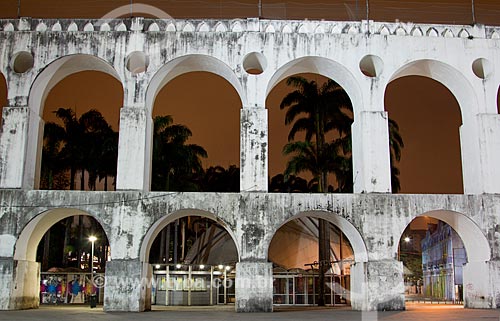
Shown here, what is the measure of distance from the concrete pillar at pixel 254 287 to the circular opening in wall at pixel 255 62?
29.0 ft

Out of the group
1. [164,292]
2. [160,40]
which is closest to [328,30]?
[160,40]

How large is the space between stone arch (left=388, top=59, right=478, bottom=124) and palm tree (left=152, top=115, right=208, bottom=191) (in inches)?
807

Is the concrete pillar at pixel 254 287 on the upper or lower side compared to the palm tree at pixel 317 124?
lower

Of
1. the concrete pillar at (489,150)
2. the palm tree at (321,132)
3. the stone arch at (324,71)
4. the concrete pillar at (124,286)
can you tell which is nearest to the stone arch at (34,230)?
the concrete pillar at (124,286)

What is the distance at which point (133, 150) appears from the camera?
81.3 feet

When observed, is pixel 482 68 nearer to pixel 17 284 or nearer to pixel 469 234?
pixel 469 234

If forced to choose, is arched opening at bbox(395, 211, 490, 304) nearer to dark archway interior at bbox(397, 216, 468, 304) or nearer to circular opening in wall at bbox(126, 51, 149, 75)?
dark archway interior at bbox(397, 216, 468, 304)

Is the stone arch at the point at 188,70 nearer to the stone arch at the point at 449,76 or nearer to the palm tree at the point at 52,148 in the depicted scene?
the stone arch at the point at 449,76

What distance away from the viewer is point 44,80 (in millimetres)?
26344

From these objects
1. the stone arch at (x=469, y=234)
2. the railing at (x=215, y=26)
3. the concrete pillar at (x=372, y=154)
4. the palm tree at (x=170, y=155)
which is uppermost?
the railing at (x=215, y=26)

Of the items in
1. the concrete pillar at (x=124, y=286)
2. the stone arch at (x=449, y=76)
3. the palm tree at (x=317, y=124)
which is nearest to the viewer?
the concrete pillar at (x=124, y=286)

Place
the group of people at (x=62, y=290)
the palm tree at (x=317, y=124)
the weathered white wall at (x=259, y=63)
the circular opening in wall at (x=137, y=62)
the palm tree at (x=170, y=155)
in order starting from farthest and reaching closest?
1. the palm tree at (x=170, y=155)
2. the palm tree at (x=317, y=124)
3. the group of people at (x=62, y=290)
4. the circular opening in wall at (x=137, y=62)
5. the weathered white wall at (x=259, y=63)

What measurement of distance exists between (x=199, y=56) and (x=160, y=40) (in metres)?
1.86

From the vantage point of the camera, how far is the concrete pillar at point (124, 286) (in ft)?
76.3
